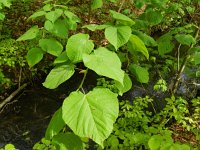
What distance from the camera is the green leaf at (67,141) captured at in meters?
1.18

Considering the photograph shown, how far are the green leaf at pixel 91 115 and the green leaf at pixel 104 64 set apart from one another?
0.09 meters

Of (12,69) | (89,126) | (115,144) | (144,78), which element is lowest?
(12,69)

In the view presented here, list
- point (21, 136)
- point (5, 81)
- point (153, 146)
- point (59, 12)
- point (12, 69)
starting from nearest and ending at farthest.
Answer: point (59, 12)
point (153, 146)
point (21, 136)
point (5, 81)
point (12, 69)

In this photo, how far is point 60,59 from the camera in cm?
132

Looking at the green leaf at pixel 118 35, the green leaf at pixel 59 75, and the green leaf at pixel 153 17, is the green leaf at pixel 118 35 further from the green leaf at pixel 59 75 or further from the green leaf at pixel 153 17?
the green leaf at pixel 153 17

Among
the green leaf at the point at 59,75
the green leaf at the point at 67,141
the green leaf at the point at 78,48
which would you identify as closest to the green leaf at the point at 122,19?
the green leaf at the point at 78,48

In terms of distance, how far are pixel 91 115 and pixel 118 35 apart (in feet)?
1.49

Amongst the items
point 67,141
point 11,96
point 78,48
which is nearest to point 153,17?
point 78,48

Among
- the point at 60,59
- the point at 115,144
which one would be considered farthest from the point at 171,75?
the point at 60,59

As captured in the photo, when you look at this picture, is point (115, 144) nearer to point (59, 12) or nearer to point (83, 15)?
point (59, 12)

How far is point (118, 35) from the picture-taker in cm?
132

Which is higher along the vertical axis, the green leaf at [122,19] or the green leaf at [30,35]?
the green leaf at [122,19]

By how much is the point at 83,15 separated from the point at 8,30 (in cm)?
216

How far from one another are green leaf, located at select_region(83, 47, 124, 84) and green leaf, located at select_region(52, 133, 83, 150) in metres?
0.31
